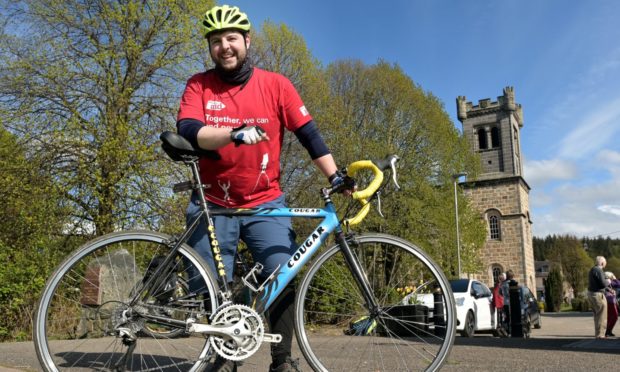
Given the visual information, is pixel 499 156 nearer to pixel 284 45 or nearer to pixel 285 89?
pixel 284 45

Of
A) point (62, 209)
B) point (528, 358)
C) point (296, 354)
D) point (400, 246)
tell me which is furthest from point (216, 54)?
point (62, 209)

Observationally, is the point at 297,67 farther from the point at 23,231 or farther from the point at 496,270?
the point at 496,270

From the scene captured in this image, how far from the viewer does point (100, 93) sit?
54.9 ft

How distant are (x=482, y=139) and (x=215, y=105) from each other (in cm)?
5982

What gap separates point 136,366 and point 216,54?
1795 millimetres

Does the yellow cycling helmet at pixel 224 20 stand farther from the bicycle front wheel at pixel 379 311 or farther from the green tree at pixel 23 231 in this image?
the green tree at pixel 23 231

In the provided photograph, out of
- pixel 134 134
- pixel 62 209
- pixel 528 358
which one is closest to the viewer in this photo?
pixel 528 358

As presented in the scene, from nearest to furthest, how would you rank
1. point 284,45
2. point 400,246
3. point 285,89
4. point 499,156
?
point 400,246 → point 285,89 → point 284,45 → point 499,156

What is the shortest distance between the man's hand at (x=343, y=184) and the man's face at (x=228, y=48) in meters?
0.89

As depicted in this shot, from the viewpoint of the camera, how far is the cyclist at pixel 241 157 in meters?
3.17

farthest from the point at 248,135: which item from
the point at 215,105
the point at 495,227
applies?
the point at 495,227

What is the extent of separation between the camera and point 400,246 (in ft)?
10.3

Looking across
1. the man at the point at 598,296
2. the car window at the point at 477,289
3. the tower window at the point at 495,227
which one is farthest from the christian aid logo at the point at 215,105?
the tower window at the point at 495,227

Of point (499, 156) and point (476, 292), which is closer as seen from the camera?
point (476, 292)
